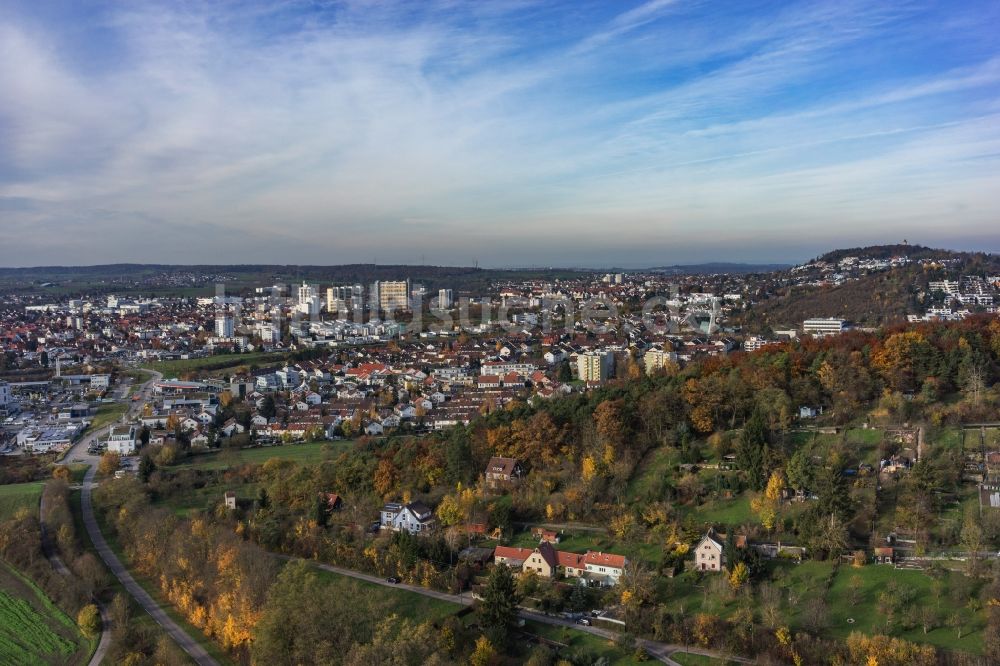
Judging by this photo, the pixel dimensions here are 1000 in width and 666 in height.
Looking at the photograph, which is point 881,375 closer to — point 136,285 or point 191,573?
point 191,573

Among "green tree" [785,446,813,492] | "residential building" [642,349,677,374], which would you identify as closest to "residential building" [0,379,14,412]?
"residential building" [642,349,677,374]

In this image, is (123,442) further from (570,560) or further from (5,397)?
(570,560)

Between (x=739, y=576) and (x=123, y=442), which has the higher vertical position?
(x=739, y=576)

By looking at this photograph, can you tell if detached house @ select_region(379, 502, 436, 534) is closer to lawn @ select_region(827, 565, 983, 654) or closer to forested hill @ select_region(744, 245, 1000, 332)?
lawn @ select_region(827, 565, 983, 654)

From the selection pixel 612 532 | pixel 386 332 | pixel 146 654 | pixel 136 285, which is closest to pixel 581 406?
pixel 612 532

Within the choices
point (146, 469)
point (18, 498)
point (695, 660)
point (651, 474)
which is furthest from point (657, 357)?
point (18, 498)

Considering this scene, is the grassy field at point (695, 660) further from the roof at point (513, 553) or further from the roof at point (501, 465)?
the roof at point (501, 465)
